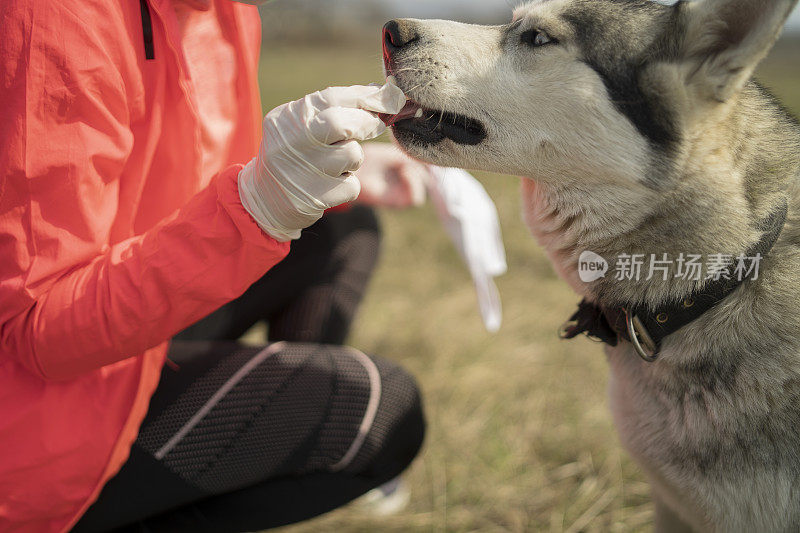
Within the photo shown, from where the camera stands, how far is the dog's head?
144 cm

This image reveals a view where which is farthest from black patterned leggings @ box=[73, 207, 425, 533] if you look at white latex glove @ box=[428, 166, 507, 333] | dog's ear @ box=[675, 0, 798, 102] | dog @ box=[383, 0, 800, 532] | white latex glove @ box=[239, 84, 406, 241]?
dog's ear @ box=[675, 0, 798, 102]

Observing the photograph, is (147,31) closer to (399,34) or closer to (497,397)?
(399,34)

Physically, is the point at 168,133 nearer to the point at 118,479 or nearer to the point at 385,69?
the point at 385,69

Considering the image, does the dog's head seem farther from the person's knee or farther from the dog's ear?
the person's knee

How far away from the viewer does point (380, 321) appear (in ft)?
12.1

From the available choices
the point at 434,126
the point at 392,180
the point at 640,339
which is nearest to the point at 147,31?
the point at 434,126

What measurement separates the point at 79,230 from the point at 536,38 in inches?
46.7

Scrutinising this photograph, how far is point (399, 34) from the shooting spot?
1.52 m

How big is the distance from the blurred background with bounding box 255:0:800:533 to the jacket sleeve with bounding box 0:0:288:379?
2.32ft

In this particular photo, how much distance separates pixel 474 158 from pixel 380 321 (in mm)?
2235

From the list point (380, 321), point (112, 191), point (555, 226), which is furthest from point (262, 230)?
point (380, 321)

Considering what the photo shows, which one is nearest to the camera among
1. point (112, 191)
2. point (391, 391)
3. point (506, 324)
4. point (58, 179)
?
point (58, 179)

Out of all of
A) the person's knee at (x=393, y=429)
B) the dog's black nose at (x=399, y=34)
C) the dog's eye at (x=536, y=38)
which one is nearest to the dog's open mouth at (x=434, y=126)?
the dog's black nose at (x=399, y=34)

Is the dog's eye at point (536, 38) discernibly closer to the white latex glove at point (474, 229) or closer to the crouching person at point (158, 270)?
the crouching person at point (158, 270)
